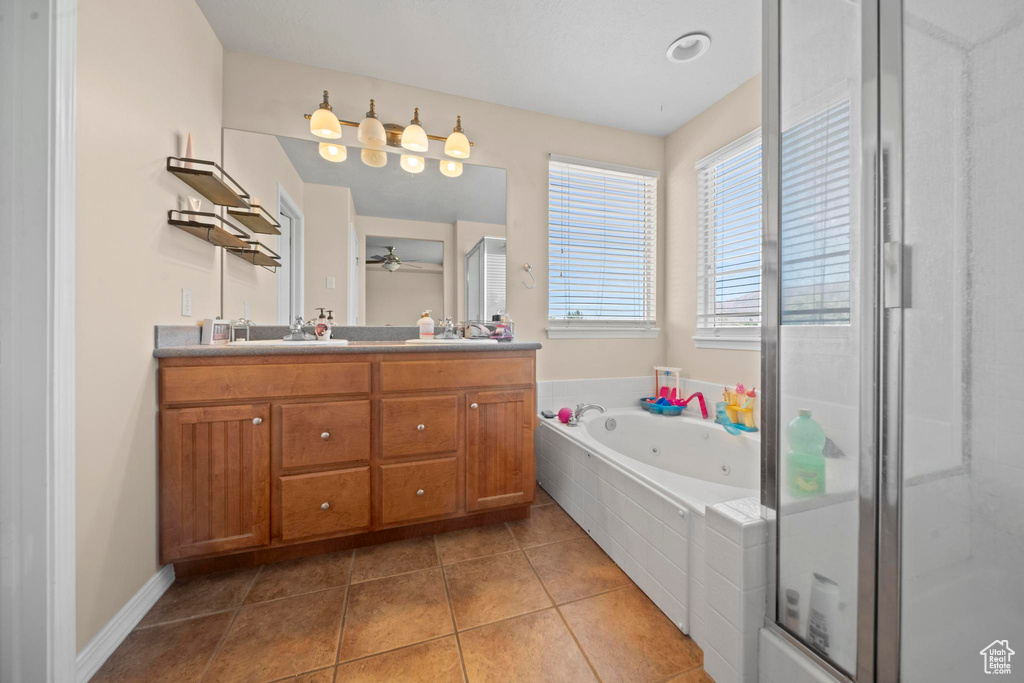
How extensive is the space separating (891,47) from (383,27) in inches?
77.6

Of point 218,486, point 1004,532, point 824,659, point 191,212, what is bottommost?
point 824,659

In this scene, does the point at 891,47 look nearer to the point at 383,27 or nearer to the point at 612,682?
the point at 612,682

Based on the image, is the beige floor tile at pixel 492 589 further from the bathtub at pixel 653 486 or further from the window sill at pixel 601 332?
the window sill at pixel 601 332

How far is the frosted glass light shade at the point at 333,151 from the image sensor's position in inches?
80.3

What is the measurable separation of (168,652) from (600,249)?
9.06 ft

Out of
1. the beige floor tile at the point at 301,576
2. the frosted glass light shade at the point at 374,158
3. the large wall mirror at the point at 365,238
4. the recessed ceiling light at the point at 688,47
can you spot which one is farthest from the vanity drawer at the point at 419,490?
the recessed ceiling light at the point at 688,47

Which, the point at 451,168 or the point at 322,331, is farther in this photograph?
the point at 451,168

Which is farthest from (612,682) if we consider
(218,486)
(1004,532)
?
(218,486)

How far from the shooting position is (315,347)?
1.51 metres

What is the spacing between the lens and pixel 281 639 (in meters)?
1.16

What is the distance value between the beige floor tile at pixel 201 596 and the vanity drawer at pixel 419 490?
1.79 ft

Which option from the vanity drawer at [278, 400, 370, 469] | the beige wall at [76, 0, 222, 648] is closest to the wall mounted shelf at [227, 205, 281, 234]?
the beige wall at [76, 0, 222, 648]
